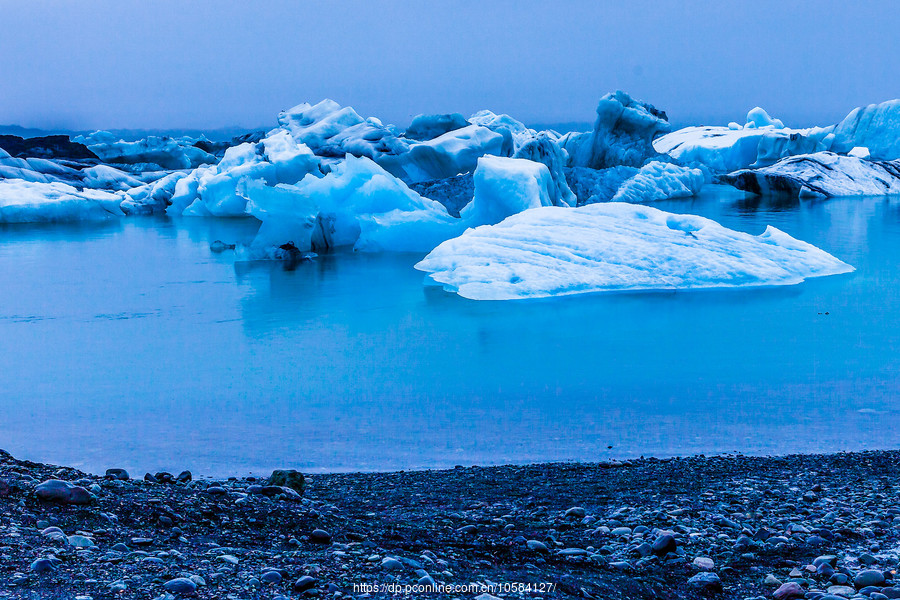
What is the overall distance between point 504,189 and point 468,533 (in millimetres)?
9903

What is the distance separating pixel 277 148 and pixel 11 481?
17257mm

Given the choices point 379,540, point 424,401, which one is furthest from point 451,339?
point 379,540

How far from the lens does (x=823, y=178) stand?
945 inches

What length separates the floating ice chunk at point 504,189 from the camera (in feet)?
40.1

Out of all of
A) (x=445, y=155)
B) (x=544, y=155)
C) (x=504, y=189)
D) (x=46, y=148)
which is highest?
(x=46, y=148)

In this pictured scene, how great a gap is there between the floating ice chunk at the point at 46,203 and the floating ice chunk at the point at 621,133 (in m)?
12.7

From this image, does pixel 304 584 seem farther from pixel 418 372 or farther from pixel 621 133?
pixel 621 133

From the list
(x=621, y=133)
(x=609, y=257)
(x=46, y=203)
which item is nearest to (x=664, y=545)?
(x=609, y=257)

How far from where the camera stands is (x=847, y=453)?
375cm

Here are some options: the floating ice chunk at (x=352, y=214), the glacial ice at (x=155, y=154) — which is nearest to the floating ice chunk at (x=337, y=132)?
the glacial ice at (x=155, y=154)

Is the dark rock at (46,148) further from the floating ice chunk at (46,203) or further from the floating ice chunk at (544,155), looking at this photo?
the floating ice chunk at (544,155)

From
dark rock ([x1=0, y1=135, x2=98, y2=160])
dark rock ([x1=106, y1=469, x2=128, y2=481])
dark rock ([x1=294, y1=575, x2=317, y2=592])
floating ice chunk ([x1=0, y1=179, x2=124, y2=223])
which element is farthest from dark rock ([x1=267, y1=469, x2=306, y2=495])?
dark rock ([x1=0, y1=135, x2=98, y2=160])

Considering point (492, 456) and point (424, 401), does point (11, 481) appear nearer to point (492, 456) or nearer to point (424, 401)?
point (492, 456)

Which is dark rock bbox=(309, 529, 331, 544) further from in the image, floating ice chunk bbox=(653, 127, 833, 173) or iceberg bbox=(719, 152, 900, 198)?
floating ice chunk bbox=(653, 127, 833, 173)
